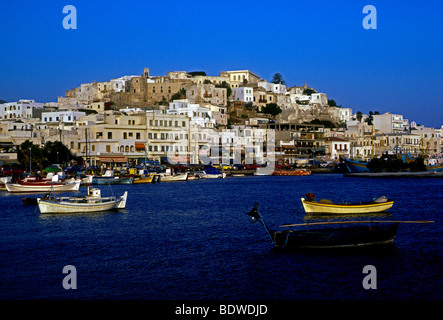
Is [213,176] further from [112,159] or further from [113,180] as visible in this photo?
[113,180]

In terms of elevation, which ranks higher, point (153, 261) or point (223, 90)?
point (223, 90)

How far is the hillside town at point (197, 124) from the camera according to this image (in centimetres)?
8756

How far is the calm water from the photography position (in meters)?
17.5

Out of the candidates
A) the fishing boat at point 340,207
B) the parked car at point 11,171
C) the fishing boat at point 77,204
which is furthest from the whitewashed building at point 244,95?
the fishing boat at point 340,207

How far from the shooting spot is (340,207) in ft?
111

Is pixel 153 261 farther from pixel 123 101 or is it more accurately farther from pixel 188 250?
pixel 123 101

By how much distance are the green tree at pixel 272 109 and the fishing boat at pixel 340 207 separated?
111088 mm

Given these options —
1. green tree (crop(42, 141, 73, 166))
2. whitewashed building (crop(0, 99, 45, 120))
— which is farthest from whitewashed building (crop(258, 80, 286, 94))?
green tree (crop(42, 141, 73, 166))

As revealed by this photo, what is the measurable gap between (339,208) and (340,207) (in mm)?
101

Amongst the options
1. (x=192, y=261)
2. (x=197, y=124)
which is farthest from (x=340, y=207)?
(x=197, y=124)

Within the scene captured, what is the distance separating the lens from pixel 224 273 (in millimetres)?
19734

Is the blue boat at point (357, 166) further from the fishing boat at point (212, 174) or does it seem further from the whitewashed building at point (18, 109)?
the whitewashed building at point (18, 109)

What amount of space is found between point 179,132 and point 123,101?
52743 millimetres

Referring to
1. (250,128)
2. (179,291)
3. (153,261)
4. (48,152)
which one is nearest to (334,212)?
(153,261)
